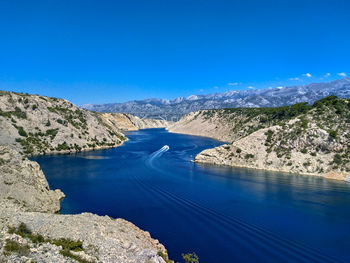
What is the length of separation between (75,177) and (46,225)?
27.6m

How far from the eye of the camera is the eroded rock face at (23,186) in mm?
23625

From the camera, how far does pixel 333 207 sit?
2858cm

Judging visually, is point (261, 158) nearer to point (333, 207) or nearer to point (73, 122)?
point (333, 207)

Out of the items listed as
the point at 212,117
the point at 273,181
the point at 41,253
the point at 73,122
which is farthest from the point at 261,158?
the point at 212,117

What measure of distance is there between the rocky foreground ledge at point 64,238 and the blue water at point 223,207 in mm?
3505

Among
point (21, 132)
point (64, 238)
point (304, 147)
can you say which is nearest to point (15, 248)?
point (64, 238)

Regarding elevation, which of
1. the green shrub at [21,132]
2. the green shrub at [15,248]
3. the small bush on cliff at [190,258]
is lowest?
the small bush on cliff at [190,258]

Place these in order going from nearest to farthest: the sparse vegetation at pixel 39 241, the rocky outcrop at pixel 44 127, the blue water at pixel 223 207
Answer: the sparse vegetation at pixel 39 241 → the blue water at pixel 223 207 → the rocky outcrop at pixel 44 127

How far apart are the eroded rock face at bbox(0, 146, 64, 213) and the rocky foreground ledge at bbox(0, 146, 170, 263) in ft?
Result: 0.34

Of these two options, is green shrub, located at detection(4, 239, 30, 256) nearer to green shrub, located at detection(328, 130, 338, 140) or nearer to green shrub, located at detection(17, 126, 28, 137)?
green shrub, located at detection(328, 130, 338, 140)

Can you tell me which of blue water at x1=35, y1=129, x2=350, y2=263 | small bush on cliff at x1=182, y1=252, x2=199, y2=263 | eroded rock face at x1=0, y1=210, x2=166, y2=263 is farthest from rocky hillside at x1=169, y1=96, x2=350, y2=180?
eroded rock face at x1=0, y1=210, x2=166, y2=263

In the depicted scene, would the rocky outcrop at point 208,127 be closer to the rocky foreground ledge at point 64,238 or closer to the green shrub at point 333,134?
the green shrub at point 333,134

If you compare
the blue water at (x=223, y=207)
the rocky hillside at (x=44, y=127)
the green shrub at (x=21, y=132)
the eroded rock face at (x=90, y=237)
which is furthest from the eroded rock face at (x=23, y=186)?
the green shrub at (x=21, y=132)

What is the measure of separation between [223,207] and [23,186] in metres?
21.2
